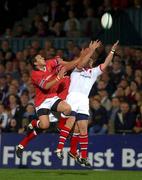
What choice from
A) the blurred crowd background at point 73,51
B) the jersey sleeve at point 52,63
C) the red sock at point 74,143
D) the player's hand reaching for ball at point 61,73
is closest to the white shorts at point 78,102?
the red sock at point 74,143

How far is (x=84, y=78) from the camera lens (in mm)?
15688

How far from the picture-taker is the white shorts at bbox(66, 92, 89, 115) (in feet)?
51.2

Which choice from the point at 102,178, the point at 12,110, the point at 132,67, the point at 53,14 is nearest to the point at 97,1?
the point at 53,14

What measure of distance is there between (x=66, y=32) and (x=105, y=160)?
5.92 meters

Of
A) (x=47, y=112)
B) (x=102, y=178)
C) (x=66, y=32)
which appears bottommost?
(x=102, y=178)

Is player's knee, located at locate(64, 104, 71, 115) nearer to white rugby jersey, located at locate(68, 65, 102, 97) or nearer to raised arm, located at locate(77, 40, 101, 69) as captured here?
white rugby jersey, located at locate(68, 65, 102, 97)

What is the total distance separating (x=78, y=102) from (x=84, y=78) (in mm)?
462

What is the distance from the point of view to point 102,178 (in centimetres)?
1479

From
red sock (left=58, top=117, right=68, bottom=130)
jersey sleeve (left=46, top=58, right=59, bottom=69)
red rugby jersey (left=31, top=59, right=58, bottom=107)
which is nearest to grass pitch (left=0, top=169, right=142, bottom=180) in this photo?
red sock (left=58, top=117, right=68, bottom=130)

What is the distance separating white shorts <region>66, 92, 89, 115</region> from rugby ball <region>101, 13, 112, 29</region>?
5.03 m

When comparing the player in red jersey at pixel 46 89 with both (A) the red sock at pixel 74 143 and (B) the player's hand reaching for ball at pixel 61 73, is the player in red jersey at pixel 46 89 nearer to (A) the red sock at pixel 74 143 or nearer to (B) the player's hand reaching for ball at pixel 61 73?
(B) the player's hand reaching for ball at pixel 61 73

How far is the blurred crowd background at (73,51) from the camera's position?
60.2 ft

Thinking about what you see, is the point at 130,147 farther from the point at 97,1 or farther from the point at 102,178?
the point at 97,1

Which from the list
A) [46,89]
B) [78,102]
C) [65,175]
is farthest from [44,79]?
[65,175]
